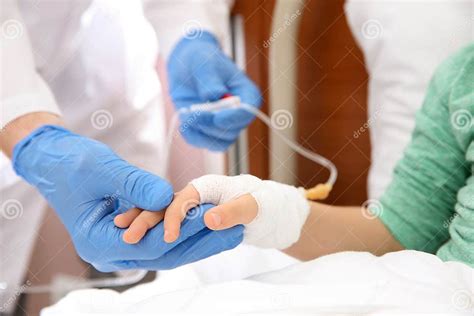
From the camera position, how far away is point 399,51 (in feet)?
3.74

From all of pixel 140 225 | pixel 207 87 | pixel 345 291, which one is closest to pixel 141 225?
pixel 140 225

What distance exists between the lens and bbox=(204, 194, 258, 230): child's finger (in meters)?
0.60

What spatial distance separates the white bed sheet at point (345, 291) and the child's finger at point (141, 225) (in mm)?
87

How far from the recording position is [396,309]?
0.59 metres

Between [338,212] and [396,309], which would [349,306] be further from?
[338,212]

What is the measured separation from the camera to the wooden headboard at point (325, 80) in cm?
125

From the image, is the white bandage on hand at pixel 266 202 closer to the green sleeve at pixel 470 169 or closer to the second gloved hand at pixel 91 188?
the second gloved hand at pixel 91 188

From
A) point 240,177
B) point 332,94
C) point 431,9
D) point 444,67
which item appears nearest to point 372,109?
point 332,94

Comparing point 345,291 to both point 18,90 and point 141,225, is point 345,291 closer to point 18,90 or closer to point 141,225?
point 141,225

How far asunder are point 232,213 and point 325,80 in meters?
0.73

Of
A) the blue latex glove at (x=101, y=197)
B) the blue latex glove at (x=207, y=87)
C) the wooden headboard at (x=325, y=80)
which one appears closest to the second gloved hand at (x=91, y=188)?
the blue latex glove at (x=101, y=197)

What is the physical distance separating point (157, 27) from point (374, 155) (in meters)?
0.56

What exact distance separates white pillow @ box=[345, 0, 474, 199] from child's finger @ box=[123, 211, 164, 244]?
61 cm

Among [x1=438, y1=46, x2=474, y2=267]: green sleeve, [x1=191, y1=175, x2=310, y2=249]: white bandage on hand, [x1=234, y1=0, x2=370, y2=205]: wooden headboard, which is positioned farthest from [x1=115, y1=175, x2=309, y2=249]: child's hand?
[x1=234, y1=0, x2=370, y2=205]: wooden headboard
